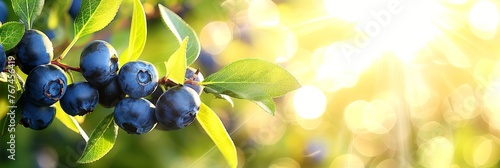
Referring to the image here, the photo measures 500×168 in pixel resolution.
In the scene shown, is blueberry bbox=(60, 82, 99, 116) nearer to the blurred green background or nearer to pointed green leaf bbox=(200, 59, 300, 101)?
pointed green leaf bbox=(200, 59, 300, 101)

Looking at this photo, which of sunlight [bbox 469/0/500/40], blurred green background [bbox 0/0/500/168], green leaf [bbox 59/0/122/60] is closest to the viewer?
green leaf [bbox 59/0/122/60]

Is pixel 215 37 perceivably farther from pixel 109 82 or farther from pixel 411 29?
pixel 109 82

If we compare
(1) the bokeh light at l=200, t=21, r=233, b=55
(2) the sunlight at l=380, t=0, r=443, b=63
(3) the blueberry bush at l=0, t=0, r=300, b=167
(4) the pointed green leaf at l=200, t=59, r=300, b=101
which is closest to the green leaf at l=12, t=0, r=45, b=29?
(3) the blueberry bush at l=0, t=0, r=300, b=167

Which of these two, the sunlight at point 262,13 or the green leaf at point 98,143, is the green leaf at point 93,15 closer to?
the green leaf at point 98,143

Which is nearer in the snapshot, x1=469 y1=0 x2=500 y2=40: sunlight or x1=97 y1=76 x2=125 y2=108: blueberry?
x1=97 y1=76 x2=125 y2=108: blueberry

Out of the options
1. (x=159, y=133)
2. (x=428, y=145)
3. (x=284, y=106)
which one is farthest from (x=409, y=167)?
(x=159, y=133)

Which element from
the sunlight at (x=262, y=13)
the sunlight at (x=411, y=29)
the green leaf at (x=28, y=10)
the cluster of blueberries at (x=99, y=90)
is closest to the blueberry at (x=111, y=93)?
the cluster of blueberries at (x=99, y=90)
